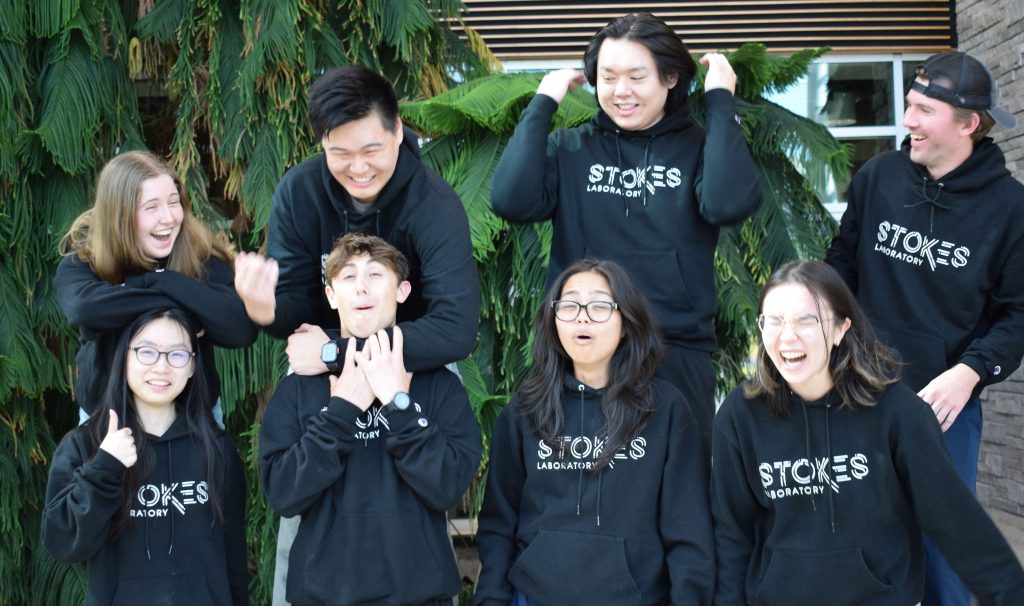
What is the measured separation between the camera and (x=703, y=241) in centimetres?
295

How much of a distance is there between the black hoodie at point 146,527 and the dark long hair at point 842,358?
4.99 feet

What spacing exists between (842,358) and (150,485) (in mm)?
1878

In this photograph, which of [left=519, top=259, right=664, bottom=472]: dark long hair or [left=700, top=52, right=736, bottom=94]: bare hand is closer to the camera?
[left=519, top=259, right=664, bottom=472]: dark long hair

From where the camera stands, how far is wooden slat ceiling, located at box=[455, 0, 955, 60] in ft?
20.8

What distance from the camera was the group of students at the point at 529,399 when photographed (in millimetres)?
2621

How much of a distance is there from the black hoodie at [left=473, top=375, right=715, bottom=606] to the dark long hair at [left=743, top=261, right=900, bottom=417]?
0.25 metres

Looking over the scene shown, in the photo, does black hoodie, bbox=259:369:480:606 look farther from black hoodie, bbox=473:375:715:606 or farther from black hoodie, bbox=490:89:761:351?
black hoodie, bbox=490:89:761:351

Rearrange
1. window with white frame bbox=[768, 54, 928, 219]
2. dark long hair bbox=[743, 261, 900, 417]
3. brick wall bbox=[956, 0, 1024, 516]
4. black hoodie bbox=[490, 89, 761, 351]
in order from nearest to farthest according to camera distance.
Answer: dark long hair bbox=[743, 261, 900, 417], black hoodie bbox=[490, 89, 761, 351], brick wall bbox=[956, 0, 1024, 516], window with white frame bbox=[768, 54, 928, 219]

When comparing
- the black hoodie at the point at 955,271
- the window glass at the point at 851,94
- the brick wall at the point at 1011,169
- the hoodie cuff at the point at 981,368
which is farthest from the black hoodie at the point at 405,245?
the window glass at the point at 851,94

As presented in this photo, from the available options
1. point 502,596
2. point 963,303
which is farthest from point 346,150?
point 963,303

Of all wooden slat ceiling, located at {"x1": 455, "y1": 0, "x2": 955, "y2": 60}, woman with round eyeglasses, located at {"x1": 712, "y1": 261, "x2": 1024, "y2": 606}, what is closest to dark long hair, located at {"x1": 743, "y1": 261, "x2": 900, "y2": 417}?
woman with round eyeglasses, located at {"x1": 712, "y1": 261, "x2": 1024, "y2": 606}

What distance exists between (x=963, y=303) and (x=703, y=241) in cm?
76

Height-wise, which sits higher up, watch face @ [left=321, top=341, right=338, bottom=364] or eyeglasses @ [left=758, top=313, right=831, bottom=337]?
eyeglasses @ [left=758, top=313, right=831, bottom=337]

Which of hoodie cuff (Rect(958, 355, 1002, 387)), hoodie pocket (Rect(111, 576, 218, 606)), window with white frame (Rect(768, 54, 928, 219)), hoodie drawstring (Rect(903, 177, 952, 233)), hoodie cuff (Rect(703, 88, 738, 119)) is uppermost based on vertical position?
window with white frame (Rect(768, 54, 928, 219))
